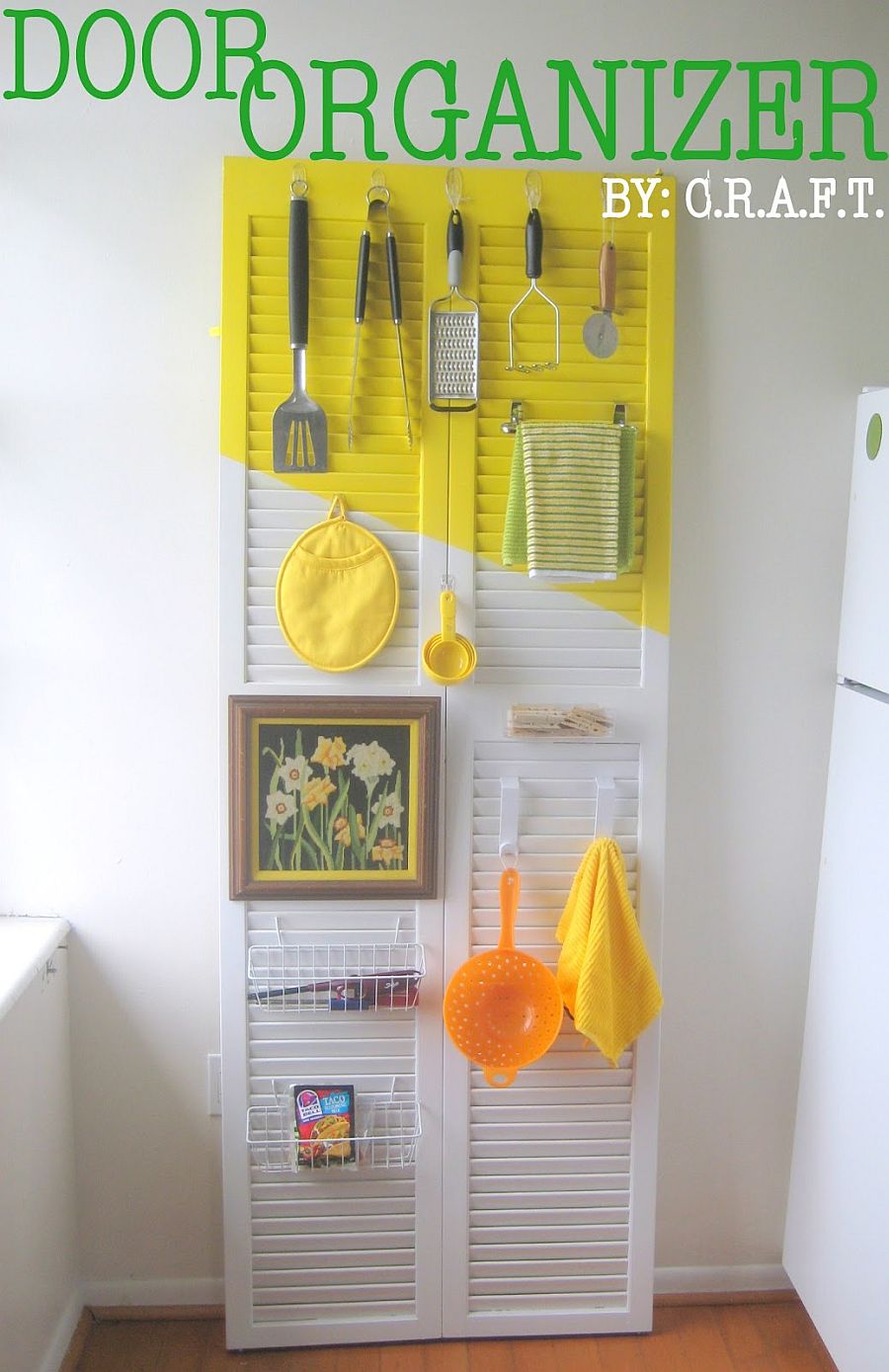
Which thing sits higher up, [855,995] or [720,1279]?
[855,995]

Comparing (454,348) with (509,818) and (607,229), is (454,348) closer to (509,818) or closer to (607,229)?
(607,229)

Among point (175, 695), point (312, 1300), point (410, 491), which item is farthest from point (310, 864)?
point (312, 1300)

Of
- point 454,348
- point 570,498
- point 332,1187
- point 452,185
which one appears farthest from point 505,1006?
point 452,185

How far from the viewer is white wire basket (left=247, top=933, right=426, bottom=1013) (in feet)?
6.44

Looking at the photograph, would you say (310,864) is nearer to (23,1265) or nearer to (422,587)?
(422,587)

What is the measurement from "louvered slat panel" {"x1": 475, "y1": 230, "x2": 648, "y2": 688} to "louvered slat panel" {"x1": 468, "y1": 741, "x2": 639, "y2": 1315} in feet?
0.50

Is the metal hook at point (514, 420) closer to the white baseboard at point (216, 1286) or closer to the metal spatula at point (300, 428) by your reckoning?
the metal spatula at point (300, 428)

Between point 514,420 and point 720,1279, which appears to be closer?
point 514,420

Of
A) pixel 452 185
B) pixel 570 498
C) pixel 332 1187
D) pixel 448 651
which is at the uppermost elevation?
pixel 452 185

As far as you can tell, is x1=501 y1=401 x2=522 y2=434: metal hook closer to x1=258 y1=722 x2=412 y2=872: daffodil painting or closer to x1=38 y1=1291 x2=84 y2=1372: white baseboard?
x1=258 y1=722 x2=412 y2=872: daffodil painting

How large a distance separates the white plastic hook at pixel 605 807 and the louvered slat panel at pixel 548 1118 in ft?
0.04

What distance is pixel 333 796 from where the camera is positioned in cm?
195

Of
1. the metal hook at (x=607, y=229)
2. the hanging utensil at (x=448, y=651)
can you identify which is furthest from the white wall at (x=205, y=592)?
the hanging utensil at (x=448, y=651)

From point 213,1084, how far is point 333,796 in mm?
596
